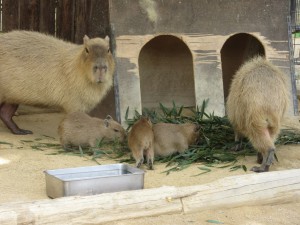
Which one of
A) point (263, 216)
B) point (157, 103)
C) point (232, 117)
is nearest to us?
point (263, 216)

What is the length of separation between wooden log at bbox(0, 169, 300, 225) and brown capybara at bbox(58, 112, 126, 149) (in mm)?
2264

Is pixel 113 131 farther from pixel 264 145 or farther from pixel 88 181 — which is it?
pixel 88 181

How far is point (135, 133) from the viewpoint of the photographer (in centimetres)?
563

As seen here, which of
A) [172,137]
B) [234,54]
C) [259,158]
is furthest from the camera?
[234,54]

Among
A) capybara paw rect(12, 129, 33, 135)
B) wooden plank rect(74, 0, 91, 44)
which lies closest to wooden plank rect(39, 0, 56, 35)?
wooden plank rect(74, 0, 91, 44)

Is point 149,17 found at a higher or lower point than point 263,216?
higher

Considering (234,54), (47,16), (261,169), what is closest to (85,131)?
(261,169)

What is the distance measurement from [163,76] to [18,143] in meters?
2.84

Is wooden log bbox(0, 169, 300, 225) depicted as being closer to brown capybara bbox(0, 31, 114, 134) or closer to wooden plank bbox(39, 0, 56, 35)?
brown capybara bbox(0, 31, 114, 134)

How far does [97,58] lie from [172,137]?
1247 mm

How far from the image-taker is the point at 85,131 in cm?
630

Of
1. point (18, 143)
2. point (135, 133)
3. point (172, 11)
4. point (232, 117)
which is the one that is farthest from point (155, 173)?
point (172, 11)

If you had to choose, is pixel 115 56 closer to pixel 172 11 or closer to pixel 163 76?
pixel 172 11

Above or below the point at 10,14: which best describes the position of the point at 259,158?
below
